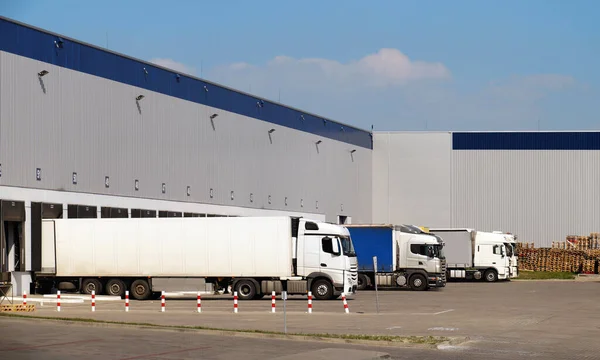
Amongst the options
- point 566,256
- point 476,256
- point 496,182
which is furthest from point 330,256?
point 496,182

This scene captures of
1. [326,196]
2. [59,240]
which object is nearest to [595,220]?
[326,196]

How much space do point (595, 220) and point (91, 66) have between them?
155ft

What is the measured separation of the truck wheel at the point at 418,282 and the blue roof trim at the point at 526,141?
31082 mm

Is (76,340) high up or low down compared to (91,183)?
down

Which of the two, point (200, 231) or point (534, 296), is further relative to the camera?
point (534, 296)

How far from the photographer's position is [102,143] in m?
48.2

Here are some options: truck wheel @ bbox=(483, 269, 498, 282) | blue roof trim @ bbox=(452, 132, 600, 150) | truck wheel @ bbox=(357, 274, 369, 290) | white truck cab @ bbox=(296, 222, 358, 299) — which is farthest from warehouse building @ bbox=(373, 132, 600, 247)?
white truck cab @ bbox=(296, 222, 358, 299)

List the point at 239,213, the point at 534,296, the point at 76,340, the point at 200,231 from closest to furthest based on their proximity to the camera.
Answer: the point at 76,340, the point at 200,231, the point at 534,296, the point at 239,213

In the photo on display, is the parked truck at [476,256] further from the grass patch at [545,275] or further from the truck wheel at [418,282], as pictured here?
the truck wheel at [418,282]

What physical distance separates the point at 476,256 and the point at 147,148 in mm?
24319

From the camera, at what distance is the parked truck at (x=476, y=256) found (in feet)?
207

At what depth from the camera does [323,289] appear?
133 ft

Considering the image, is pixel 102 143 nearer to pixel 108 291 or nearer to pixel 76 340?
pixel 108 291

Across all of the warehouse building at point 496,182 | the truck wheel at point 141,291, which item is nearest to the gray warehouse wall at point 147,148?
the truck wheel at point 141,291
